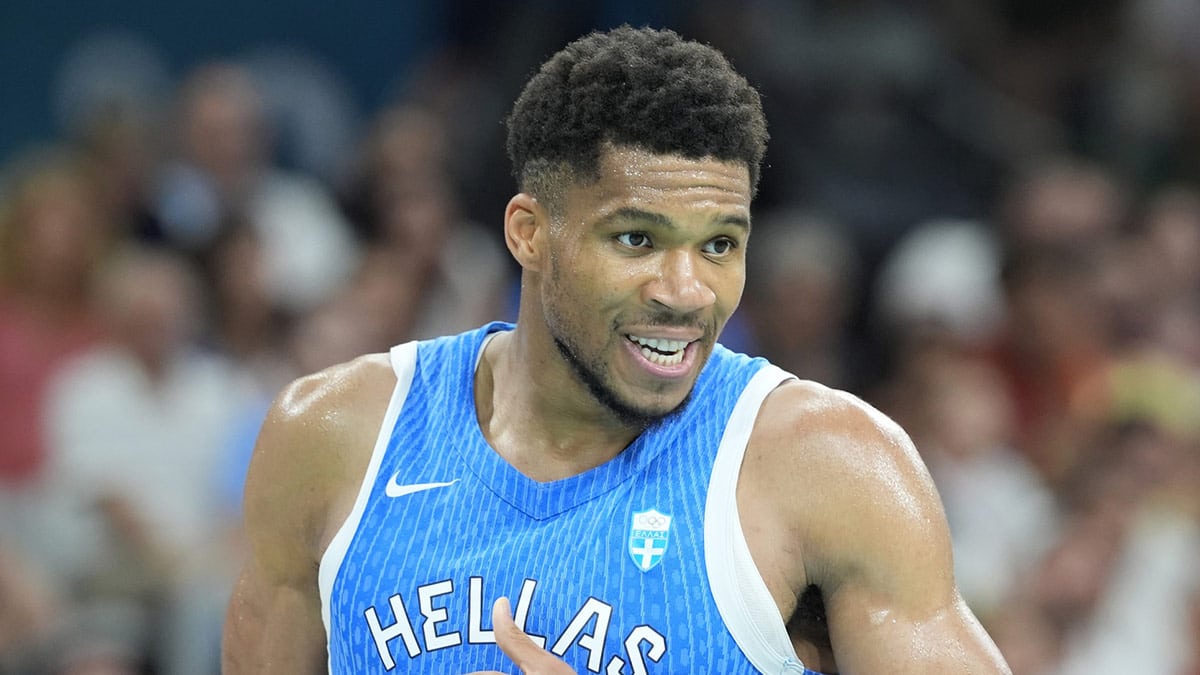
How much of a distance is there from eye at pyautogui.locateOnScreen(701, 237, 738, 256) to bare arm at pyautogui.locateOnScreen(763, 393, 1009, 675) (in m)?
0.38

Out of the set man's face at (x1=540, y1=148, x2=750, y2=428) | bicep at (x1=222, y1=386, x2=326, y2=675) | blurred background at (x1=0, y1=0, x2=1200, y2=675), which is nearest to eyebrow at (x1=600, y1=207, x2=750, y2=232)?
man's face at (x1=540, y1=148, x2=750, y2=428)

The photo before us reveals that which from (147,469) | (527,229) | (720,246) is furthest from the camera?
(147,469)

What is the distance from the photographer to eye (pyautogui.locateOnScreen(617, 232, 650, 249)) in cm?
323

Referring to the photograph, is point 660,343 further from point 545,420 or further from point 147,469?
point 147,469

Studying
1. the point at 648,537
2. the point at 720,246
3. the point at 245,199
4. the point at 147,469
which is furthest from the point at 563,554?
the point at 245,199

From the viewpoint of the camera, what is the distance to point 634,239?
10.6 ft

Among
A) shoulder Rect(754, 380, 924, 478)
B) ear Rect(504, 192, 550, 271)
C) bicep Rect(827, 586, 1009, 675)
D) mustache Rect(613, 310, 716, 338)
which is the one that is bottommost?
bicep Rect(827, 586, 1009, 675)

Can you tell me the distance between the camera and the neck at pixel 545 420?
3.45 meters

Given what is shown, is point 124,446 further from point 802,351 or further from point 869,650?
point 869,650

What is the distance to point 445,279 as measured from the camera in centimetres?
786

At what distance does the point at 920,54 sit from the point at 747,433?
22.9ft

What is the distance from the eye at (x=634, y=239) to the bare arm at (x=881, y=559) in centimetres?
47

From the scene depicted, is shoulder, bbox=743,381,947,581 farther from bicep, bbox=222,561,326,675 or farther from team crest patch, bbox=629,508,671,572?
bicep, bbox=222,561,326,675

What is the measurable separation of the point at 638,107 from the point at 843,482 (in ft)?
2.54
